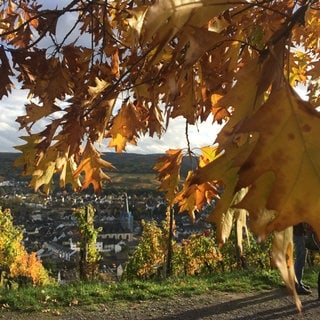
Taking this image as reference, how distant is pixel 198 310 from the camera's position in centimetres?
648

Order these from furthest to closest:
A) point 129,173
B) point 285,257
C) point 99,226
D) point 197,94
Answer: point 129,173 < point 99,226 < point 197,94 < point 285,257

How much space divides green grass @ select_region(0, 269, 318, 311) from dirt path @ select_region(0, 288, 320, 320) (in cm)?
18

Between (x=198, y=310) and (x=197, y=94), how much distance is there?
5.18 meters

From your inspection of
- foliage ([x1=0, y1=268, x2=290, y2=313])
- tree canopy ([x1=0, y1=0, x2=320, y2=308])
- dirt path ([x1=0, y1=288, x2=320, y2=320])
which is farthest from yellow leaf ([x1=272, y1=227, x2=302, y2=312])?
foliage ([x1=0, y1=268, x2=290, y2=313])

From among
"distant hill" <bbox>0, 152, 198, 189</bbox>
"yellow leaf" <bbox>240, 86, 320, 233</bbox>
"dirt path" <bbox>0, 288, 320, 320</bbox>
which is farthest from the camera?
"distant hill" <bbox>0, 152, 198, 189</bbox>

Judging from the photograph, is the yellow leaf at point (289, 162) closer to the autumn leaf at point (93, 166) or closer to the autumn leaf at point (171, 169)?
the autumn leaf at point (171, 169)

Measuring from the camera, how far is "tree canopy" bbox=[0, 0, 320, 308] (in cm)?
76

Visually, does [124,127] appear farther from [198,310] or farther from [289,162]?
[198,310]

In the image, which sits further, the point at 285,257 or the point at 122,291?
the point at 122,291

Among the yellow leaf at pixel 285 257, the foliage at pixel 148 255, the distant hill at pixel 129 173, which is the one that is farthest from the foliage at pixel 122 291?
the distant hill at pixel 129 173

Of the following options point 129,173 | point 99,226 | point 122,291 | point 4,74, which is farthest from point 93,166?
point 129,173

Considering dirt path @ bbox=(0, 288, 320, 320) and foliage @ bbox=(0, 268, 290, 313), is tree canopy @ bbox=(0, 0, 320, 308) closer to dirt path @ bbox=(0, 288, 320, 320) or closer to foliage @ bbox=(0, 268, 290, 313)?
dirt path @ bbox=(0, 288, 320, 320)

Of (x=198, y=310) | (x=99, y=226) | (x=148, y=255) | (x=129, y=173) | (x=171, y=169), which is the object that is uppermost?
(x=129, y=173)

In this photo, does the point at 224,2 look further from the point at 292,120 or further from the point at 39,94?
the point at 39,94
